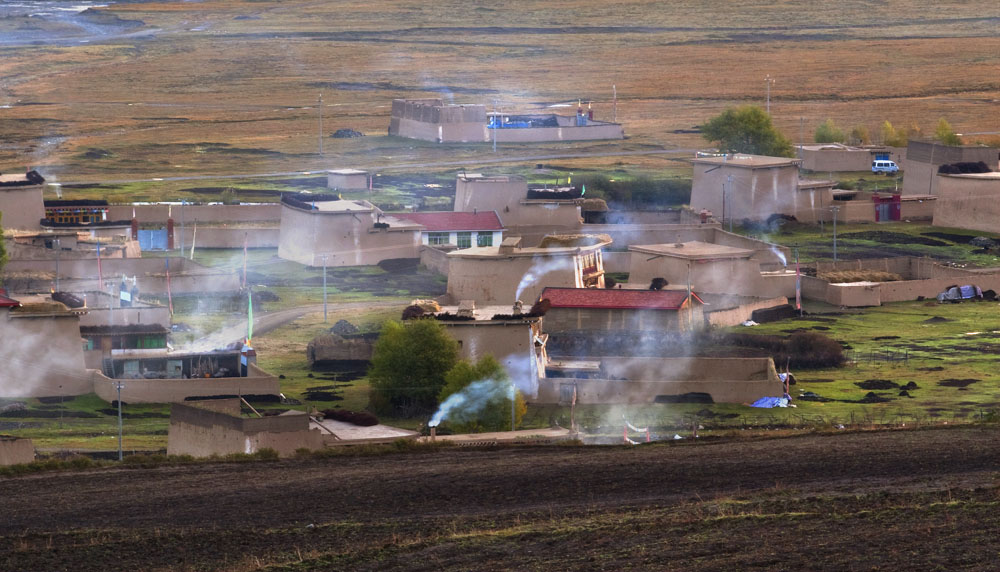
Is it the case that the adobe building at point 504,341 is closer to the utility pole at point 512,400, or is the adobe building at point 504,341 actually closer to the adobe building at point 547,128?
the utility pole at point 512,400

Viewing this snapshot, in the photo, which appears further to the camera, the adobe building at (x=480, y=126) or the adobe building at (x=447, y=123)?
the adobe building at (x=480, y=126)

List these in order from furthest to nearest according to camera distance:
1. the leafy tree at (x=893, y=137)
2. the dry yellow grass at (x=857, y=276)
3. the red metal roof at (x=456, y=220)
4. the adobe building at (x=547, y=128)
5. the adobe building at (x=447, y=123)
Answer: the adobe building at (x=547, y=128)
the adobe building at (x=447, y=123)
the leafy tree at (x=893, y=137)
the red metal roof at (x=456, y=220)
the dry yellow grass at (x=857, y=276)

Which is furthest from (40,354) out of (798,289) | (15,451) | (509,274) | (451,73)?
(451,73)

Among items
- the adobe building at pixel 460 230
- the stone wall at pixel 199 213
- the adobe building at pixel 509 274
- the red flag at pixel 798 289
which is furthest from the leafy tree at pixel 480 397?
the stone wall at pixel 199 213

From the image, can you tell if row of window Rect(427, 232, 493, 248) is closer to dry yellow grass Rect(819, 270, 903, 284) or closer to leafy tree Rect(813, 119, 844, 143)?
dry yellow grass Rect(819, 270, 903, 284)

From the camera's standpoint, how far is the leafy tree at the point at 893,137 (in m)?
84.3

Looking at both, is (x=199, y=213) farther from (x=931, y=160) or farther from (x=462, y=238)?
(x=931, y=160)

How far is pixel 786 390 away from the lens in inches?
1352

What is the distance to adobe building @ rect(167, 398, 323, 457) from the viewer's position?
28.1m

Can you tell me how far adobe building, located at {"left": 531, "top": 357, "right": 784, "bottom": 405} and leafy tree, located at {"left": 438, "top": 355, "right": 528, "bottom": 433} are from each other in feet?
4.16

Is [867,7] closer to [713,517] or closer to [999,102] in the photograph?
[999,102]

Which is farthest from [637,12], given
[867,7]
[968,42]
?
[968,42]

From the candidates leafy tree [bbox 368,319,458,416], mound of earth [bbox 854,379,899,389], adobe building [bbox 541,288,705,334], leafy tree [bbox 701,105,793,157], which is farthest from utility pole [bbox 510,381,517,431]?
leafy tree [bbox 701,105,793,157]

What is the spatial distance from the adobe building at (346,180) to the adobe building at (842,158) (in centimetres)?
1922
